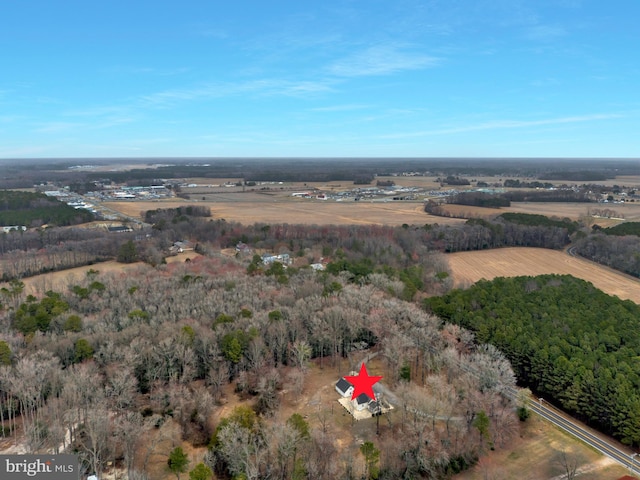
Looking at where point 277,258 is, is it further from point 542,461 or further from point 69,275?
point 542,461

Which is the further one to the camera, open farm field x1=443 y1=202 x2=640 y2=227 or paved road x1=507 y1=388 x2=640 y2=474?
open farm field x1=443 y1=202 x2=640 y2=227

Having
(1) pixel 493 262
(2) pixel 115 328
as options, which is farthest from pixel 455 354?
(1) pixel 493 262

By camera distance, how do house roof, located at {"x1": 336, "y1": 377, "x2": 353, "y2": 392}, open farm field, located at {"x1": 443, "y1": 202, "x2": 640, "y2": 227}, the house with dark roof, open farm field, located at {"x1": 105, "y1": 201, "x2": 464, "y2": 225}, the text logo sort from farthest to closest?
1. open farm field, located at {"x1": 443, "y1": 202, "x2": 640, "y2": 227}
2. open farm field, located at {"x1": 105, "y1": 201, "x2": 464, "y2": 225}
3. house roof, located at {"x1": 336, "y1": 377, "x2": 353, "y2": 392}
4. the house with dark roof
5. the text logo

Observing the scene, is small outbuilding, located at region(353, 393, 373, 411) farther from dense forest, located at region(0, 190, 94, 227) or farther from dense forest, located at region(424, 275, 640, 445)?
dense forest, located at region(0, 190, 94, 227)

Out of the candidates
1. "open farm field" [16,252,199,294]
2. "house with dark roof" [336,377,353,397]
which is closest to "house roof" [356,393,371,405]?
"house with dark roof" [336,377,353,397]

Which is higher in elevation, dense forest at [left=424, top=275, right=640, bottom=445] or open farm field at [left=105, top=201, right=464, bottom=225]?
open farm field at [left=105, top=201, right=464, bottom=225]

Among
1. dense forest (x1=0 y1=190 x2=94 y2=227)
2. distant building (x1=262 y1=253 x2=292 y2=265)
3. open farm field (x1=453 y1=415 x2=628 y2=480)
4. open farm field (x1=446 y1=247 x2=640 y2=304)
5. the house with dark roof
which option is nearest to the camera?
open farm field (x1=453 y1=415 x2=628 y2=480)

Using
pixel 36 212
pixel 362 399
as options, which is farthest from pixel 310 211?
pixel 362 399
